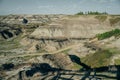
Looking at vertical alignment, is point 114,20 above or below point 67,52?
above

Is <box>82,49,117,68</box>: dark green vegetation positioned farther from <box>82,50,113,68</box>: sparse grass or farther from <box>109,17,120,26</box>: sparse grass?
<box>109,17,120,26</box>: sparse grass

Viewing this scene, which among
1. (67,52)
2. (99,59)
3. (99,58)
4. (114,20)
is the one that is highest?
(114,20)

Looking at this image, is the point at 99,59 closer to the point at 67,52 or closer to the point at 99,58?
the point at 99,58

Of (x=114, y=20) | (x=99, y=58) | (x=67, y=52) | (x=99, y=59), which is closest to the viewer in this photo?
(x=99, y=59)

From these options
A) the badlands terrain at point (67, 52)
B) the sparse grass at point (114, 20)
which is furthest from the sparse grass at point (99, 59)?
the sparse grass at point (114, 20)

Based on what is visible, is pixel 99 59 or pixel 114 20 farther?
pixel 114 20

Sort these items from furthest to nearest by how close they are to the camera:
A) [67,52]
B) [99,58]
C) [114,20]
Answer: [114,20]
[67,52]
[99,58]

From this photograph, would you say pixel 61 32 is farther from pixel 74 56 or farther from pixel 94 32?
pixel 74 56

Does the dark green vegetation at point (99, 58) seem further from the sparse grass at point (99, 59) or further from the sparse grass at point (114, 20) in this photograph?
the sparse grass at point (114, 20)

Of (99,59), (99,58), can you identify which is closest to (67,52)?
(99,58)
